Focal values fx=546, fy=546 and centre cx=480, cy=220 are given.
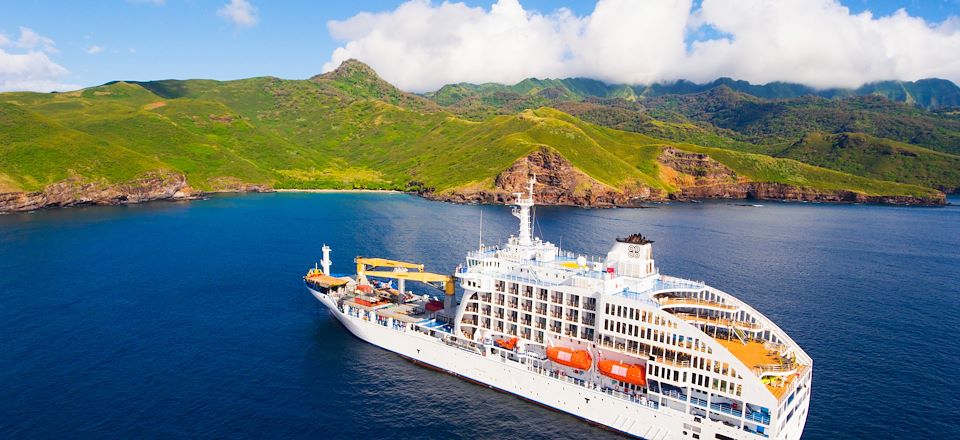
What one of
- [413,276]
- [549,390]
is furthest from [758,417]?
[413,276]

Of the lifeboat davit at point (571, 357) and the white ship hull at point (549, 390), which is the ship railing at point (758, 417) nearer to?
the white ship hull at point (549, 390)

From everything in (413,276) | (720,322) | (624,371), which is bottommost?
(624,371)

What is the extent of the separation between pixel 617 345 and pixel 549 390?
6.88m

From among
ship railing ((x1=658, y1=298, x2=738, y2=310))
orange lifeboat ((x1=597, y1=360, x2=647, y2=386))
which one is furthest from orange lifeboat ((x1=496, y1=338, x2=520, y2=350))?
ship railing ((x1=658, y1=298, x2=738, y2=310))

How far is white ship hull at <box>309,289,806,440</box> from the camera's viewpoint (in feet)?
129

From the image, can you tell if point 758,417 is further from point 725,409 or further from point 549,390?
point 549,390

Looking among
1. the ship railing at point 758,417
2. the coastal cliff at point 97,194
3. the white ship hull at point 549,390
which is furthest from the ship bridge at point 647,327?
the coastal cliff at point 97,194

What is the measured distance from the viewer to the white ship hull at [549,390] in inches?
1554

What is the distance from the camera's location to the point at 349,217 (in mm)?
149500

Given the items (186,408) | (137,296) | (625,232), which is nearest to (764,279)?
(625,232)

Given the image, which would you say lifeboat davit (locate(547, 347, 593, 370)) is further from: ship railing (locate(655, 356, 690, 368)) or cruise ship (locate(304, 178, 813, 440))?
ship railing (locate(655, 356, 690, 368))

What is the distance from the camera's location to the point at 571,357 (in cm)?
4519

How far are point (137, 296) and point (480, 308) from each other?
51.2 meters

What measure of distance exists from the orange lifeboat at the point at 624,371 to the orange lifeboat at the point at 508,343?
849cm
